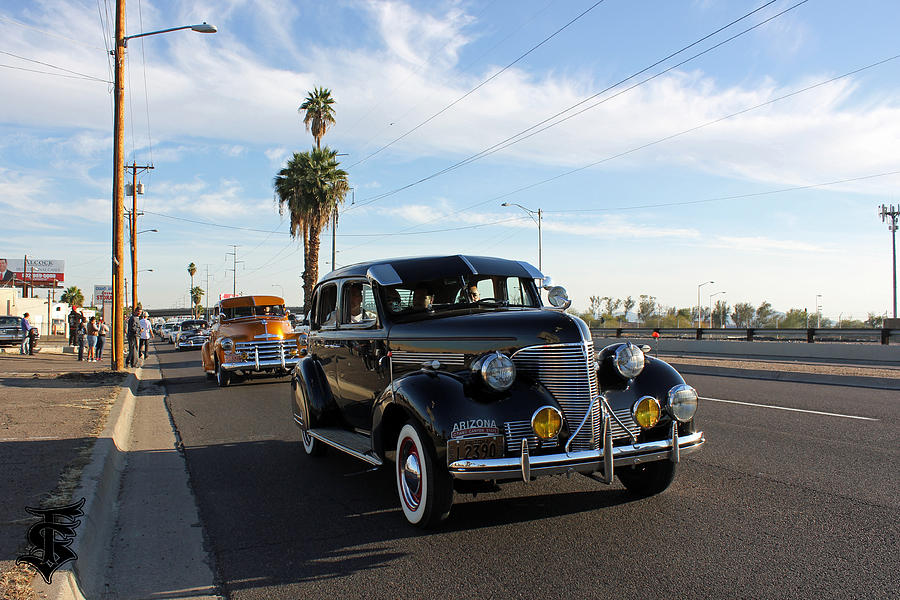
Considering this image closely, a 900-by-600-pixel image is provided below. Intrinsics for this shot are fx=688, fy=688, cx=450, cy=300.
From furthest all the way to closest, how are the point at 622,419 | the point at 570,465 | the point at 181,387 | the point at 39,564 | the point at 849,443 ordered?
the point at 181,387
the point at 849,443
the point at 622,419
the point at 570,465
the point at 39,564

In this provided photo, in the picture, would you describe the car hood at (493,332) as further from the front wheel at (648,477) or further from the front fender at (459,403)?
the front wheel at (648,477)

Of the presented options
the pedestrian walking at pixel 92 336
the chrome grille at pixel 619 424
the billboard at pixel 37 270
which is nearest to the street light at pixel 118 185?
the pedestrian walking at pixel 92 336

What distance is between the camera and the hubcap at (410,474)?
4.78m

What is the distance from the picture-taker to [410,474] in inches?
193

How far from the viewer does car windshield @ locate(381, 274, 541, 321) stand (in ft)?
19.4

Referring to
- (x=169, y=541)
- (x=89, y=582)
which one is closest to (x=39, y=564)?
(x=89, y=582)

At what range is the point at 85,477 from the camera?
5949 mm

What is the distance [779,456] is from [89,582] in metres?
6.05

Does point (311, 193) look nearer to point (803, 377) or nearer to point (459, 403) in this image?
point (803, 377)

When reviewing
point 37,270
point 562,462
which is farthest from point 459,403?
point 37,270

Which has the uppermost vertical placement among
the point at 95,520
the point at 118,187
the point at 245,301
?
the point at 118,187

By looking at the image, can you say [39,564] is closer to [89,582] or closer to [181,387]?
[89,582]

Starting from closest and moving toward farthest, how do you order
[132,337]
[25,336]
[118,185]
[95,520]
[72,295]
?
1. [95,520]
2. [118,185]
3. [132,337]
4. [25,336]
5. [72,295]

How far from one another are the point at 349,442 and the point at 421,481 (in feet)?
4.74
